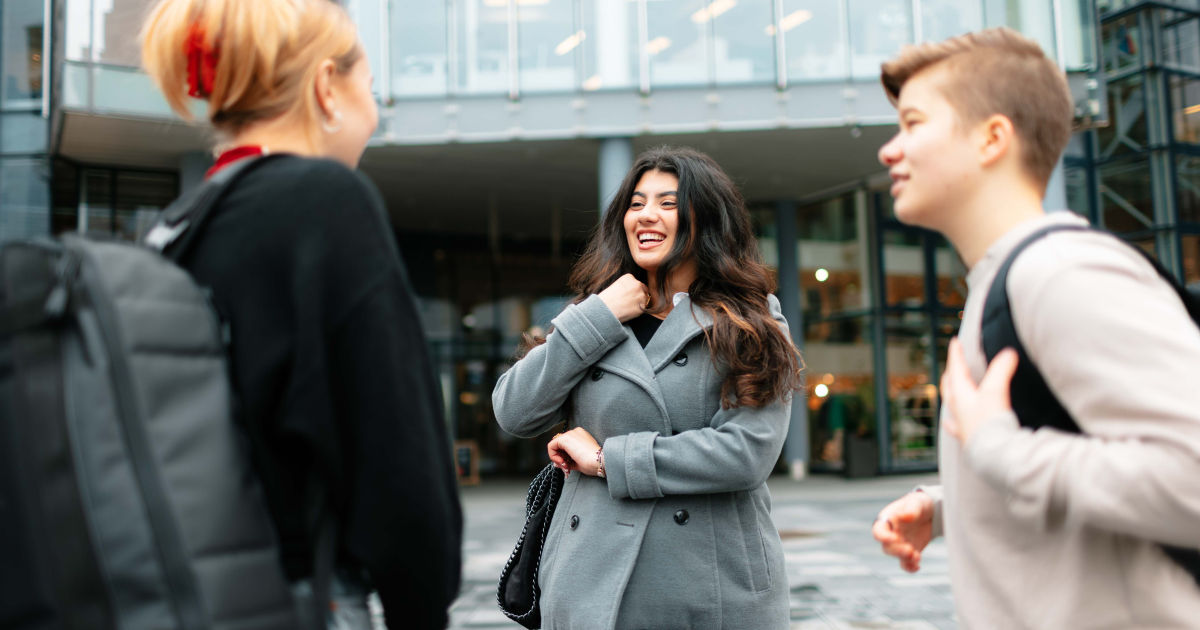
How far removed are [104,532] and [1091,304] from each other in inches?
53.4

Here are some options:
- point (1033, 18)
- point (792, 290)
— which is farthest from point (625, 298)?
point (792, 290)

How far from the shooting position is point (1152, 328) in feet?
4.17

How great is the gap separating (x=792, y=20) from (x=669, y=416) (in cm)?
1274

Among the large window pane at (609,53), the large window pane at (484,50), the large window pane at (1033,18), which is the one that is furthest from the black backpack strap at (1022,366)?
the large window pane at (1033,18)

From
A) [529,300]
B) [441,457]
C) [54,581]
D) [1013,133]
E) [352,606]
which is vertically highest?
[529,300]

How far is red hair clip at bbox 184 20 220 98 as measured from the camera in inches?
61.0

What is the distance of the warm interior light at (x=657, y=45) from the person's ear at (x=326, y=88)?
42.1ft

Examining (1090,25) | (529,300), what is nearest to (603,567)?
(1090,25)

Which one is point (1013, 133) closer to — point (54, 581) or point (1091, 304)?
point (1091, 304)

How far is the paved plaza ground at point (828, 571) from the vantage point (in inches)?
249

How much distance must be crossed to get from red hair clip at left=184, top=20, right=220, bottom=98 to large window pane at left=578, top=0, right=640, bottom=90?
1271 centimetres

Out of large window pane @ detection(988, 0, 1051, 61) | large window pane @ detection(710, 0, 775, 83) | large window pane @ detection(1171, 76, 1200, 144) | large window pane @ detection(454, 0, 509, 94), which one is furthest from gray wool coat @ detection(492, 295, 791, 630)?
large window pane @ detection(1171, 76, 1200, 144)

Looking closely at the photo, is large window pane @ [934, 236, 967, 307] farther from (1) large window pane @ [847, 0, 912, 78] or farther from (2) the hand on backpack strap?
(2) the hand on backpack strap

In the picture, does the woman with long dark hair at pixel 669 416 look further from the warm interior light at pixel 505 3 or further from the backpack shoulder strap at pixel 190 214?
the warm interior light at pixel 505 3
